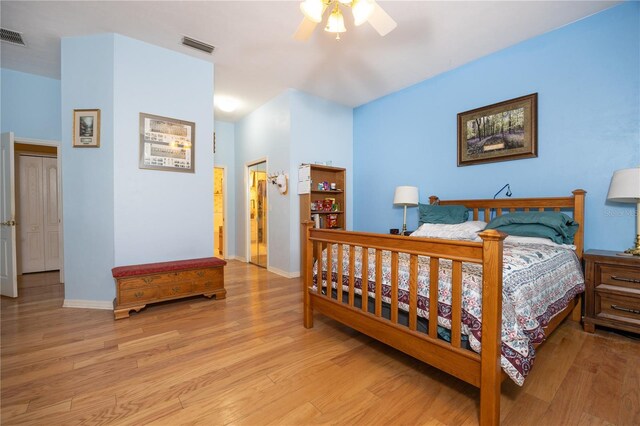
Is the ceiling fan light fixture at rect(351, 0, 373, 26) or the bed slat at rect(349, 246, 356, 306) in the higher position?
the ceiling fan light fixture at rect(351, 0, 373, 26)

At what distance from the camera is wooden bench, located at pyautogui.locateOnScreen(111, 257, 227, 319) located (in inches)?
105

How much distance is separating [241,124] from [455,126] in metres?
3.92

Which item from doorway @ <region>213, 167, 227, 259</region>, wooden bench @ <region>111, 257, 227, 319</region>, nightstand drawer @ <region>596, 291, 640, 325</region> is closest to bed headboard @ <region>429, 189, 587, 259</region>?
nightstand drawer @ <region>596, 291, 640, 325</region>

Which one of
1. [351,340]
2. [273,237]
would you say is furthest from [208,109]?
[351,340]

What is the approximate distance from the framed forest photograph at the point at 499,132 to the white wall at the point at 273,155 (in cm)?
244

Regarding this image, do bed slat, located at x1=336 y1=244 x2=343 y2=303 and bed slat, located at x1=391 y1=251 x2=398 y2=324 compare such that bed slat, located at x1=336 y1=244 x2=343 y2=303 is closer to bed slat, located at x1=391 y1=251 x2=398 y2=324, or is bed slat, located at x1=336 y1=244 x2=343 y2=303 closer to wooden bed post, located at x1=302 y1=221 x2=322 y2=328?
wooden bed post, located at x1=302 y1=221 x2=322 y2=328

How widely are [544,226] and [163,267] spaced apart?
3719 mm

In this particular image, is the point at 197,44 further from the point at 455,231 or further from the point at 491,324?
the point at 491,324

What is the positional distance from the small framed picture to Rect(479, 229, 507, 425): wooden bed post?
11.9ft

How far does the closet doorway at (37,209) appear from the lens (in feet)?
14.2

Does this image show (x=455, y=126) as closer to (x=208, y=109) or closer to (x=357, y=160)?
(x=357, y=160)

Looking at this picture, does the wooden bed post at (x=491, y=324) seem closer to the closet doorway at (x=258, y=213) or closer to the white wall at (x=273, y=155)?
the white wall at (x=273, y=155)

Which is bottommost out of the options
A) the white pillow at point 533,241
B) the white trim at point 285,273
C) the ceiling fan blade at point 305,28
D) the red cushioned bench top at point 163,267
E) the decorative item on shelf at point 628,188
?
the white trim at point 285,273

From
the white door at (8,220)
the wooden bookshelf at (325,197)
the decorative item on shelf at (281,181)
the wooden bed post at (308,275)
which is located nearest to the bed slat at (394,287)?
the wooden bed post at (308,275)
